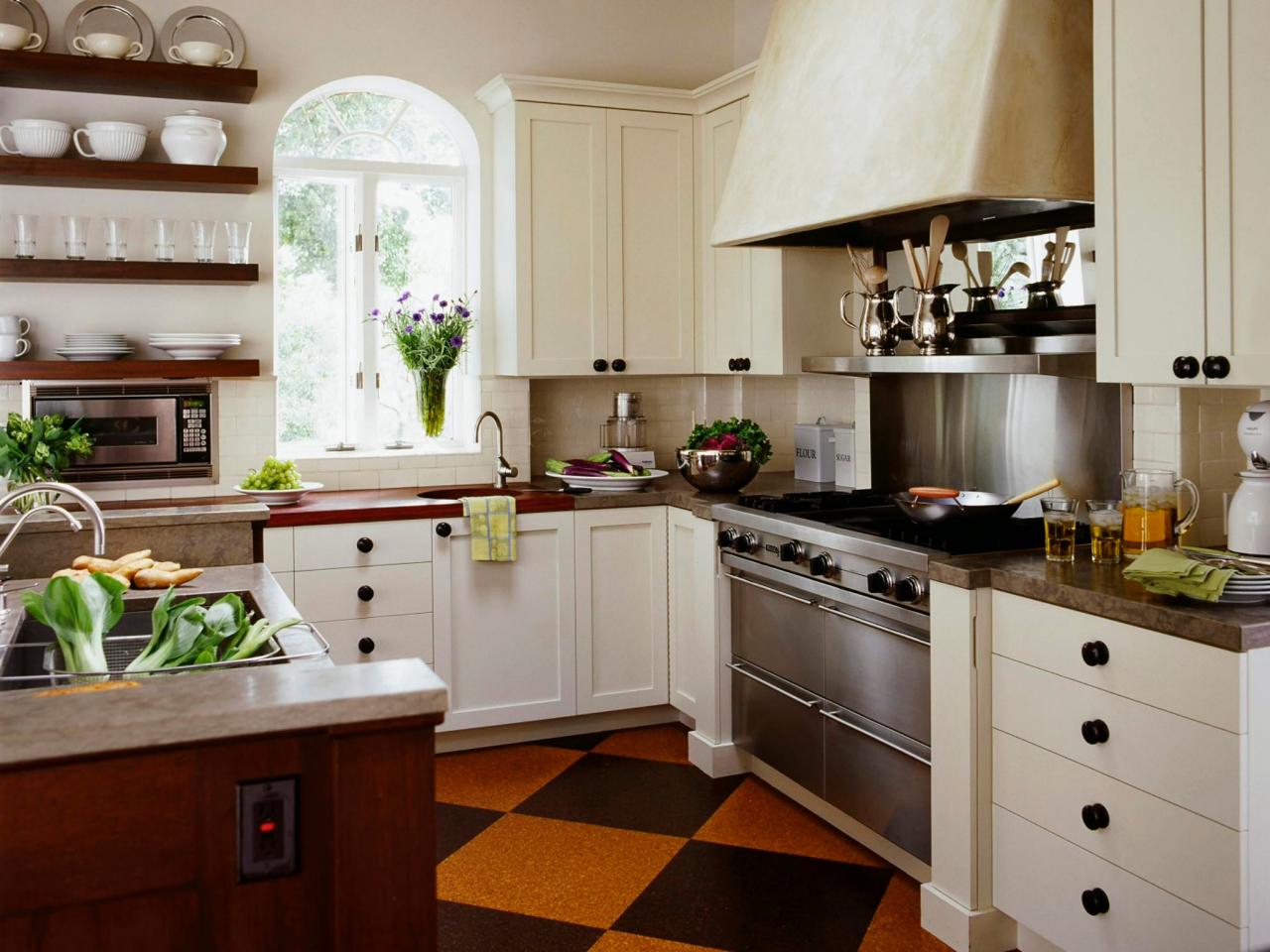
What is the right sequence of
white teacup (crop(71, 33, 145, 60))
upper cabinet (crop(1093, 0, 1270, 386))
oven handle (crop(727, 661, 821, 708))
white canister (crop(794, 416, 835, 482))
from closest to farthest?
upper cabinet (crop(1093, 0, 1270, 386)), oven handle (crop(727, 661, 821, 708)), white teacup (crop(71, 33, 145, 60)), white canister (crop(794, 416, 835, 482))

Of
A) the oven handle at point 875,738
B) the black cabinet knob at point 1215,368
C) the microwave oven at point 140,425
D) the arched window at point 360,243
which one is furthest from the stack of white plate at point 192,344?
the black cabinet knob at point 1215,368

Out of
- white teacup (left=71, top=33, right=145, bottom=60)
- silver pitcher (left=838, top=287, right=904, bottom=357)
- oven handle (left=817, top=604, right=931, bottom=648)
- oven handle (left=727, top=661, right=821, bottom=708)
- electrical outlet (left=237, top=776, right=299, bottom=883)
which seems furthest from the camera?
white teacup (left=71, top=33, right=145, bottom=60)

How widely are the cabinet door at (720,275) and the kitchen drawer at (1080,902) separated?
2278mm

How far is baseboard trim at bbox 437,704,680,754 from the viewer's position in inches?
A: 182

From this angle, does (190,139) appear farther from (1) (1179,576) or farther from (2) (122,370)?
(1) (1179,576)

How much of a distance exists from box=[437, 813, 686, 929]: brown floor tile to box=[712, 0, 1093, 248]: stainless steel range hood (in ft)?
6.44

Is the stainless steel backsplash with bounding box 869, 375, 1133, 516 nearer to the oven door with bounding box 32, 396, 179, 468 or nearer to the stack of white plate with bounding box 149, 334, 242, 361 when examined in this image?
the stack of white plate with bounding box 149, 334, 242, 361

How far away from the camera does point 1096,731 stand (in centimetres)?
263

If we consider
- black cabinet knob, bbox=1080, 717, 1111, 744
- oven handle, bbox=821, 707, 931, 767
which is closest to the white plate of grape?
oven handle, bbox=821, 707, 931, 767

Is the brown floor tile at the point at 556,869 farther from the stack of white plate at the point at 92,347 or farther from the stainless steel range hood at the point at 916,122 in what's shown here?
the stack of white plate at the point at 92,347

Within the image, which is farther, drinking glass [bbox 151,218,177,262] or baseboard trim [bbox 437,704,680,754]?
baseboard trim [bbox 437,704,680,754]

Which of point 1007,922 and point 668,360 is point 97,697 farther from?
point 668,360

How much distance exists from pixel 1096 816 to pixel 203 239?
357 centimetres

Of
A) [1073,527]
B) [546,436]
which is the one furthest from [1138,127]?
[546,436]
